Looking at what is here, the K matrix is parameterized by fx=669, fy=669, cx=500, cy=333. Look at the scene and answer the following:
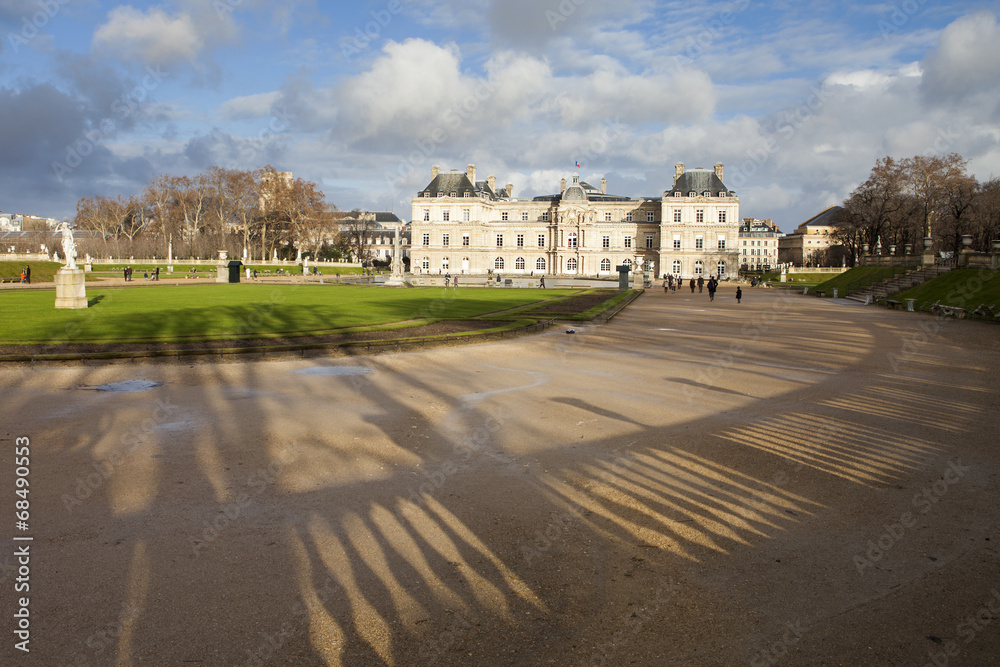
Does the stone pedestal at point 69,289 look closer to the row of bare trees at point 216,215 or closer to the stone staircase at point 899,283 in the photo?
the stone staircase at point 899,283

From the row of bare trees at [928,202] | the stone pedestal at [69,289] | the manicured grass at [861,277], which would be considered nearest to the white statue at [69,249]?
the stone pedestal at [69,289]

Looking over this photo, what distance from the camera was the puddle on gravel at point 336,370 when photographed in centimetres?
1398

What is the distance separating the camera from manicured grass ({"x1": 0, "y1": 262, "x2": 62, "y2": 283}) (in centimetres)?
5731

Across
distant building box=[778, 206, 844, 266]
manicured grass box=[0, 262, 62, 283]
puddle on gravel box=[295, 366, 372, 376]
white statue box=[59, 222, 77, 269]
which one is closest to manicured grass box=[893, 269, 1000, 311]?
puddle on gravel box=[295, 366, 372, 376]

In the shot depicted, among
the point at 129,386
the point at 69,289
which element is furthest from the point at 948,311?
the point at 69,289

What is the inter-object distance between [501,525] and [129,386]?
9.21 metres

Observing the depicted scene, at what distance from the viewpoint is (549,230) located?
108000 mm

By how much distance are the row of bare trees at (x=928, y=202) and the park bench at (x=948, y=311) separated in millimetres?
35289

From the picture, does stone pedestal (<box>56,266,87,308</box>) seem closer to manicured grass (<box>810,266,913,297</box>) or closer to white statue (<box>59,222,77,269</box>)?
white statue (<box>59,222,77,269</box>)

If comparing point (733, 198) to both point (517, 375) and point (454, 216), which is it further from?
point (517, 375)

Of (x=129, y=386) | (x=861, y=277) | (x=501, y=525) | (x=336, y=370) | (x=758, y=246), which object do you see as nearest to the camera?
(x=501, y=525)

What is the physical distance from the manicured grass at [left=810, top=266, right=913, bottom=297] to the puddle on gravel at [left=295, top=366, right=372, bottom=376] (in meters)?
48.4

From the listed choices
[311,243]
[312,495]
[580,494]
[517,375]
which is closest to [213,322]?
[517,375]

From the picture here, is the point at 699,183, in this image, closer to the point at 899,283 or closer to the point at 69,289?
the point at 899,283
